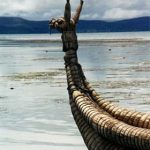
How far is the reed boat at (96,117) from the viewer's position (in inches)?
241

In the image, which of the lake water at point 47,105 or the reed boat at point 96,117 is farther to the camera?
the lake water at point 47,105

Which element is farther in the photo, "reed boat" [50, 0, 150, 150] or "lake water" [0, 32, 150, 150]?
"lake water" [0, 32, 150, 150]

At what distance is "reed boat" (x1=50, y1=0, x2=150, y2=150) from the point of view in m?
6.11

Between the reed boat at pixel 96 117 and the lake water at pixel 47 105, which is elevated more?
the reed boat at pixel 96 117

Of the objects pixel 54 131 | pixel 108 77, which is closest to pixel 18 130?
pixel 54 131

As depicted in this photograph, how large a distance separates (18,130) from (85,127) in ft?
23.2

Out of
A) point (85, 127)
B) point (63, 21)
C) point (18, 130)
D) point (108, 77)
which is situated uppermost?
point (63, 21)

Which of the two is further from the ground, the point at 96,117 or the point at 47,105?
the point at 96,117

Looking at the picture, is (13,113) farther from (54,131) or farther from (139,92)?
(139,92)

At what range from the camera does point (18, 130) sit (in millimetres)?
14406

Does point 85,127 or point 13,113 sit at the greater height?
point 85,127

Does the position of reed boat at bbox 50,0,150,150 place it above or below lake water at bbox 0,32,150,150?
above

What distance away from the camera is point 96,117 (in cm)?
693

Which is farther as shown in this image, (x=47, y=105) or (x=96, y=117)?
(x=47, y=105)
